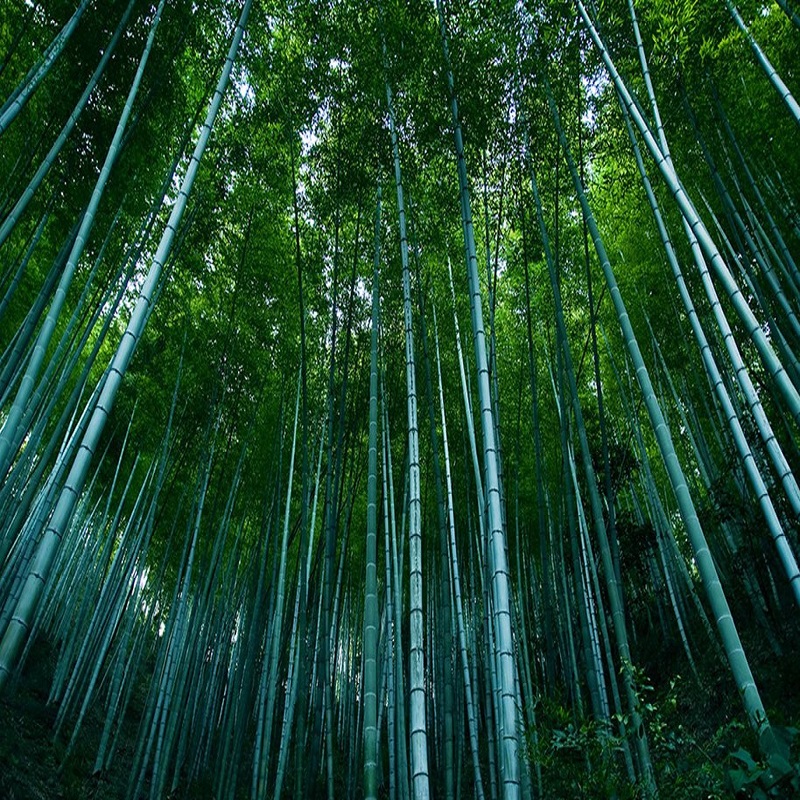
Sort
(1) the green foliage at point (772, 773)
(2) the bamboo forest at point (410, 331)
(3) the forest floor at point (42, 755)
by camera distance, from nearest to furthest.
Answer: (1) the green foliage at point (772, 773) → (2) the bamboo forest at point (410, 331) → (3) the forest floor at point (42, 755)

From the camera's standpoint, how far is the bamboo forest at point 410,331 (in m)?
2.33

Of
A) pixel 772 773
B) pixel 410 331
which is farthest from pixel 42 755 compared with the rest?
pixel 772 773

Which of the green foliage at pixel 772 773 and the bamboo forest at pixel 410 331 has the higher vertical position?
the bamboo forest at pixel 410 331

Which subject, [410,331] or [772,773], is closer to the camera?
[772,773]

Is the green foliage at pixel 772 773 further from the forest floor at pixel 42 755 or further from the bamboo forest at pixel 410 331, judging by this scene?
the forest floor at pixel 42 755

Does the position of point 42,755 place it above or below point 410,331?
below

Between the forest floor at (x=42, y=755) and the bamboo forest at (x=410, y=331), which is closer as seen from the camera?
the bamboo forest at (x=410, y=331)

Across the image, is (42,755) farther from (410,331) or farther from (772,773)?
(772,773)

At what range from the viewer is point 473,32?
154 inches

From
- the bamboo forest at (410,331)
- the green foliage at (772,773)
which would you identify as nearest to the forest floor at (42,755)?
the bamboo forest at (410,331)

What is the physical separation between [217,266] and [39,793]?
4.54m

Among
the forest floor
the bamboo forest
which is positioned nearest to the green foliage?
the bamboo forest

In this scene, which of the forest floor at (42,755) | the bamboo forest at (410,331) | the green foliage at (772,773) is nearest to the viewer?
the green foliage at (772,773)

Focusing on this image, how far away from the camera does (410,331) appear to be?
9.77 feet
